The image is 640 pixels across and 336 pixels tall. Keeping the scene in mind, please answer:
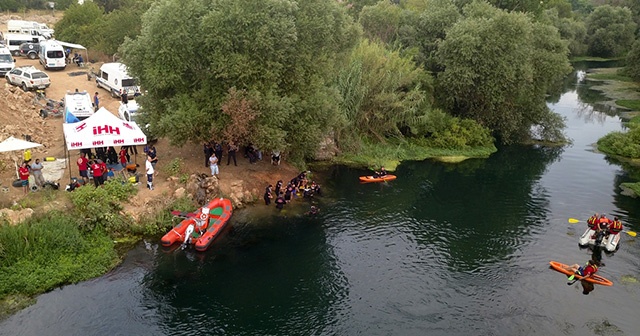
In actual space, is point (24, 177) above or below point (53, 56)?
below

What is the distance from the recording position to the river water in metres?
18.9

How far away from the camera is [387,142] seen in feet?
133

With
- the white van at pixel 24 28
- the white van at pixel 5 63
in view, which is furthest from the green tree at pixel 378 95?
the white van at pixel 24 28

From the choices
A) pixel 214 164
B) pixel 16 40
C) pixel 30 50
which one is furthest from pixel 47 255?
pixel 16 40

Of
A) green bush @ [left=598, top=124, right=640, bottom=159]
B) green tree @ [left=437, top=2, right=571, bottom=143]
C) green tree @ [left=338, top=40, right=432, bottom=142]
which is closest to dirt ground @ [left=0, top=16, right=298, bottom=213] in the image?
green tree @ [left=338, top=40, right=432, bottom=142]

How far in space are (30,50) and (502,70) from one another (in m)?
46.4

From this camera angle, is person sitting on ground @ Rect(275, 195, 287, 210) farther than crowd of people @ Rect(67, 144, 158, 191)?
Yes

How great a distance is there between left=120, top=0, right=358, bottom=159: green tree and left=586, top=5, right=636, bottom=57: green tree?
75626 millimetres

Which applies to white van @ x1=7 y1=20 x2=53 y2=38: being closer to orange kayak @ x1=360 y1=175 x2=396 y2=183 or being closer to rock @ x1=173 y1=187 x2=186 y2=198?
rock @ x1=173 y1=187 x2=186 y2=198

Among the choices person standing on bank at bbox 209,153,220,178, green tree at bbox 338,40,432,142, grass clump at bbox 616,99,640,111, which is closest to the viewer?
person standing on bank at bbox 209,153,220,178

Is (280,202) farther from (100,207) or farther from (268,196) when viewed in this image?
(100,207)

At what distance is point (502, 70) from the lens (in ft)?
133

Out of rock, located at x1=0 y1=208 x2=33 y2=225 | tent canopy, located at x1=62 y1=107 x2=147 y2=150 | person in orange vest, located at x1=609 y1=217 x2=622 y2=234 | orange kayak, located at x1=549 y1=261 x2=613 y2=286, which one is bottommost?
orange kayak, located at x1=549 y1=261 x2=613 y2=286

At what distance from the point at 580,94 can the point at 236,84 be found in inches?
2086
